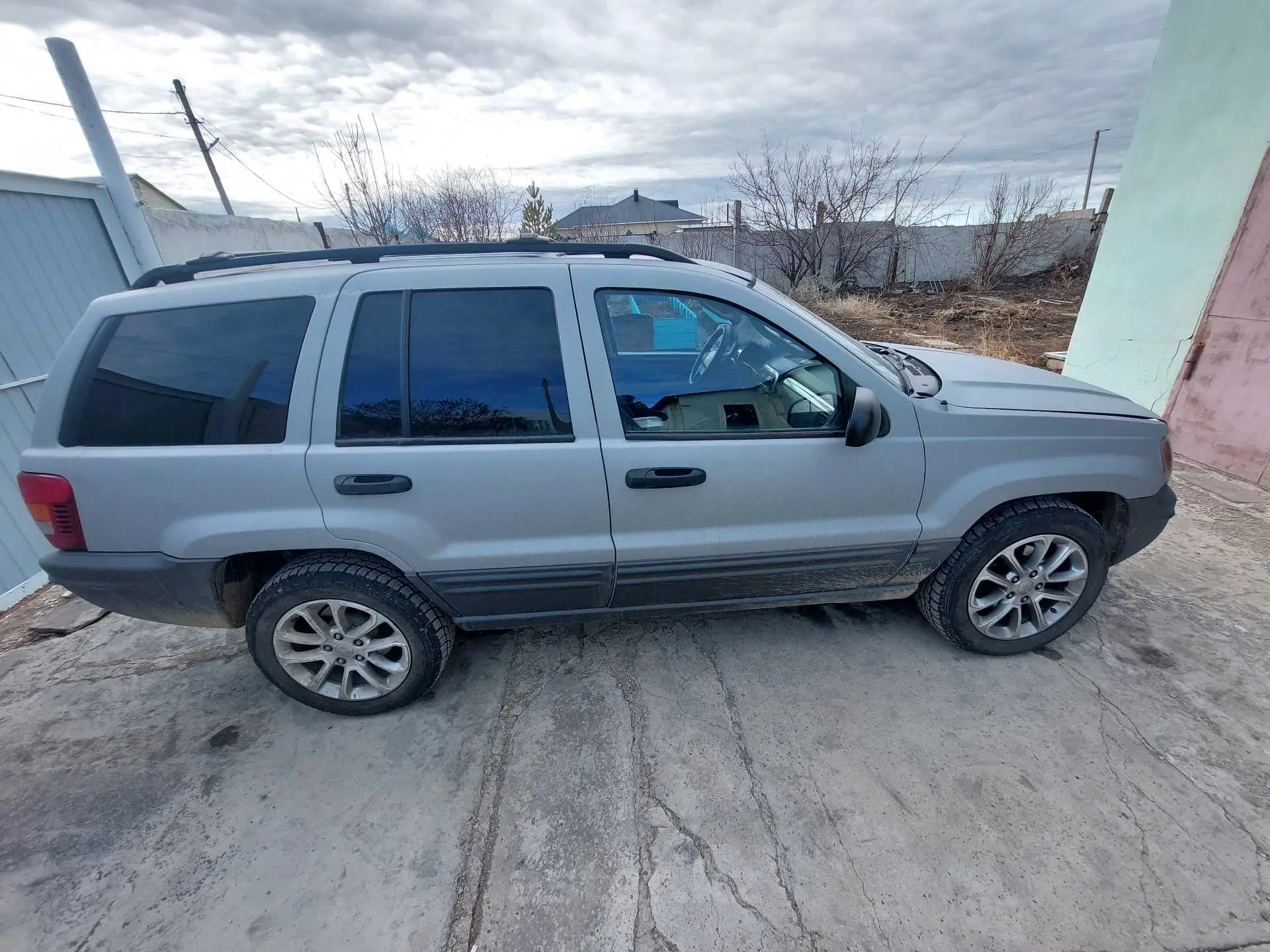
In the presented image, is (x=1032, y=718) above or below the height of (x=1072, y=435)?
below

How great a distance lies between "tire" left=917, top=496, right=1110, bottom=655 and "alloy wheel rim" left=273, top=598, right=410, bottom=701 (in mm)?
2389

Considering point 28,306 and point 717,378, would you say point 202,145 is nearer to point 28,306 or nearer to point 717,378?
point 28,306

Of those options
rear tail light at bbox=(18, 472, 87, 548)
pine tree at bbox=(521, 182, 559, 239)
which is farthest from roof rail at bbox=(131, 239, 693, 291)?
pine tree at bbox=(521, 182, 559, 239)

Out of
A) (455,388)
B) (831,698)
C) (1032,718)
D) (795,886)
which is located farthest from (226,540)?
(1032,718)

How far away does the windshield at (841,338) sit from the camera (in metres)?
2.12

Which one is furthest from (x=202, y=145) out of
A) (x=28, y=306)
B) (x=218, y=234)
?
(x=28, y=306)

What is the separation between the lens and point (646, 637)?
2.68m

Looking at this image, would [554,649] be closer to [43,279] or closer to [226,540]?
[226,540]

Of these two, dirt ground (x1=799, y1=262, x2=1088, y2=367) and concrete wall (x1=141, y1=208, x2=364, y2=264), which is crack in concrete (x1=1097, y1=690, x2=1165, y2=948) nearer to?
dirt ground (x1=799, y1=262, x2=1088, y2=367)

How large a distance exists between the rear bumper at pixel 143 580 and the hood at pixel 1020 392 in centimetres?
305

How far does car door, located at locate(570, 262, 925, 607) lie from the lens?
6.51 feet

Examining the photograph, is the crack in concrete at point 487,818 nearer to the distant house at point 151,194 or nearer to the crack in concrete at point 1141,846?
the crack in concrete at point 1141,846

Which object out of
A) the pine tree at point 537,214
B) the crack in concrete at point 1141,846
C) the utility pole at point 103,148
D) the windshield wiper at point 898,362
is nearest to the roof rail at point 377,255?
the windshield wiper at point 898,362

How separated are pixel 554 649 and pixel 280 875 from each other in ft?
4.15
